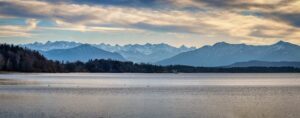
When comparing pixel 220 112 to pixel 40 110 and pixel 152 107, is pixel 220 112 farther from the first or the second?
pixel 40 110

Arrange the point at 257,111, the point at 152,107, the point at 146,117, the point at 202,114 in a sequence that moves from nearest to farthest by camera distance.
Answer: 1. the point at 146,117
2. the point at 202,114
3. the point at 257,111
4. the point at 152,107

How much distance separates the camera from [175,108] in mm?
51344

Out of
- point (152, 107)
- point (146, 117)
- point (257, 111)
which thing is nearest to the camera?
point (146, 117)

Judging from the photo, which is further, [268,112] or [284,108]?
[284,108]

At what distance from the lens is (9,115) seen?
140ft

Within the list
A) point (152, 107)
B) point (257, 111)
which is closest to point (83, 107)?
point (152, 107)

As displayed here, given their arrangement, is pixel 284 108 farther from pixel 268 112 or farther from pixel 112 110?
pixel 112 110

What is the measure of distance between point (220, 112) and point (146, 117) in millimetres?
9235

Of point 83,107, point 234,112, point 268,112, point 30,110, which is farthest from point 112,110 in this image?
point 268,112

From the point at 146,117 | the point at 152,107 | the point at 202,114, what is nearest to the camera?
the point at 146,117

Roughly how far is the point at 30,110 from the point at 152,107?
535 inches

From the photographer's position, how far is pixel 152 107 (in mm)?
52812

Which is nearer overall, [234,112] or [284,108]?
[234,112]

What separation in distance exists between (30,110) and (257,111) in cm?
2375
